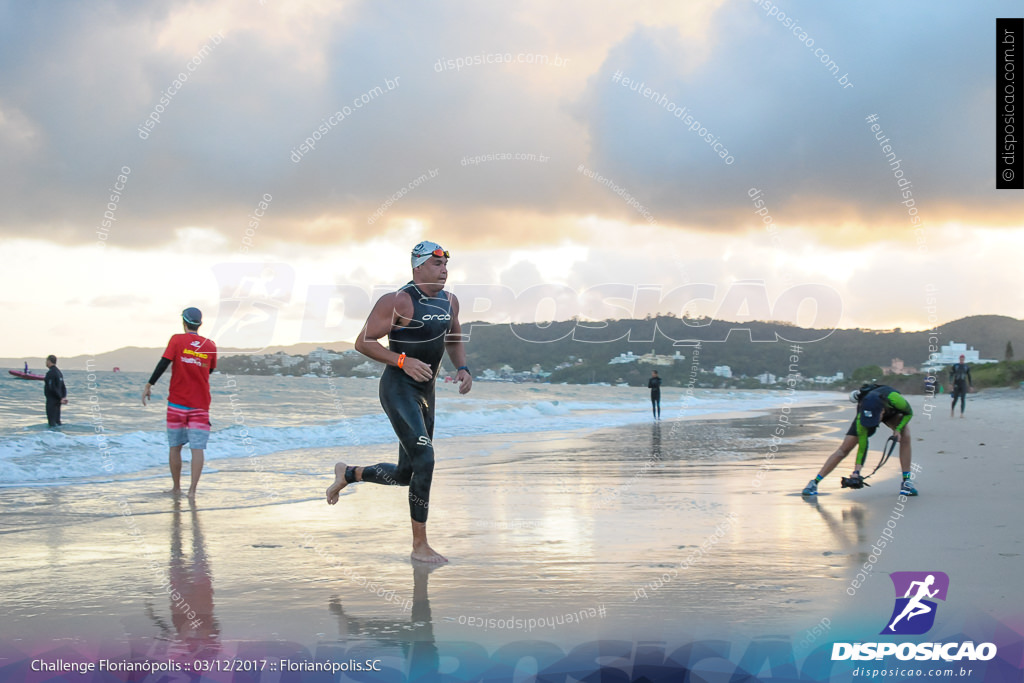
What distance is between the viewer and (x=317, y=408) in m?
33.5

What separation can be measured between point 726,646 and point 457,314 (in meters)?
3.06

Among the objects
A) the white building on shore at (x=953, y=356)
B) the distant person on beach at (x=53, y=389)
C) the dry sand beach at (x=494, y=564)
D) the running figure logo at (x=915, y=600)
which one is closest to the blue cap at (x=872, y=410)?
the dry sand beach at (x=494, y=564)

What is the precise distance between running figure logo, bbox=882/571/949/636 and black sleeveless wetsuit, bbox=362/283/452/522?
278 cm

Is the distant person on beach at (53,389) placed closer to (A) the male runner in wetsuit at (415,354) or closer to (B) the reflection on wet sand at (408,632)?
(A) the male runner in wetsuit at (415,354)

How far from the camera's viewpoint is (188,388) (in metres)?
8.55

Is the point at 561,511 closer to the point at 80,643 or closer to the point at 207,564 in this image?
the point at 207,564

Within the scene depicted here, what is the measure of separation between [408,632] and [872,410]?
586cm

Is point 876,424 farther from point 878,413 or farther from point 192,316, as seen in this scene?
point 192,316

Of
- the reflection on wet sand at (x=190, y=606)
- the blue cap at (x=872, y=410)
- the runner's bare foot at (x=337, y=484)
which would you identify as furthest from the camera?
the blue cap at (x=872, y=410)

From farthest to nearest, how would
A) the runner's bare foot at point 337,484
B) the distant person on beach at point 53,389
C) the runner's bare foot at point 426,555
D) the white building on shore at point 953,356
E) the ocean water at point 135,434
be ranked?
the white building on shore at point 953,356 → the distant person on beach at point 53,389 → the ocean water at point 135,434 → the runner's bare foot at point 337,484 → the runner's bare foot at point 426,555

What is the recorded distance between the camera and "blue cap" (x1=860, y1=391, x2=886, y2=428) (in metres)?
7.94

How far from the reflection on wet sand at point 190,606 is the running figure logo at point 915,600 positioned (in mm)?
3021

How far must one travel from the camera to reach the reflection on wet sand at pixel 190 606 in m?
3.52

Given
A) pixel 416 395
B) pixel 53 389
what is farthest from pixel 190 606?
pixel 53 389
